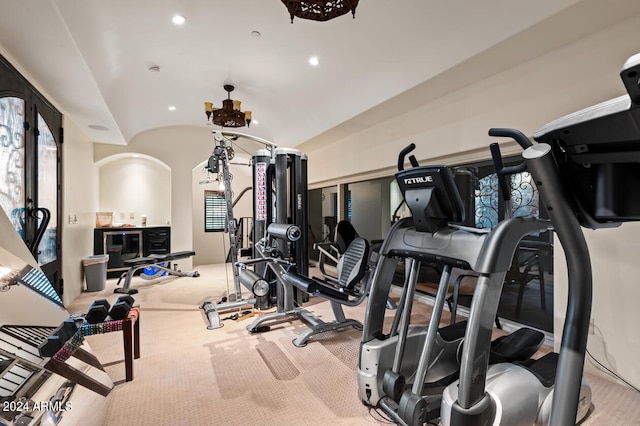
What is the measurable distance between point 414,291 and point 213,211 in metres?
6.75

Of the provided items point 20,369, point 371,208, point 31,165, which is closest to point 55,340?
point 20,369

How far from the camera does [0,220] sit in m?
2.06

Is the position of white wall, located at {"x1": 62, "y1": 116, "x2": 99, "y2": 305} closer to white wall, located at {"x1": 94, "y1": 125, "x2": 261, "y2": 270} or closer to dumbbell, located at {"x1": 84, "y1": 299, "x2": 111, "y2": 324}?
white wall, located at {"x1": 94, "y1": 125, "x2": 261, "y2": 270}

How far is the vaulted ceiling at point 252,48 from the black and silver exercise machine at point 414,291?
161 centimetres

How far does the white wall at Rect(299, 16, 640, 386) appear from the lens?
7.26 ft

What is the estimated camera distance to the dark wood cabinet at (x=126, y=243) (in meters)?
5.65

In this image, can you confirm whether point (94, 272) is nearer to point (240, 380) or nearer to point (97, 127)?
point (97, 127)

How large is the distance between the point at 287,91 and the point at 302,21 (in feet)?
5.08

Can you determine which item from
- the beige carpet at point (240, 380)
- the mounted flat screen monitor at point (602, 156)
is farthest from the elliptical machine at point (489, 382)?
the beige carpet at point (240, 380)

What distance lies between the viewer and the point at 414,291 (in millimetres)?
1816

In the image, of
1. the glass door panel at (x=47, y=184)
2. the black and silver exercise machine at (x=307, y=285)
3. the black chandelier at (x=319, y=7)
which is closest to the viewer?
the black chandelier at (x=319, y=7)

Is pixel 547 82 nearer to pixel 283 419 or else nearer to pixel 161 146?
pixel 283 419

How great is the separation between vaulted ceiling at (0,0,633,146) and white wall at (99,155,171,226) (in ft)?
5.66

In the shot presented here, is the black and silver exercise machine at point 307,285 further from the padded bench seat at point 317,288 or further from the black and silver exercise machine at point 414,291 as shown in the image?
the black and silver exercise machine at point 414,291
